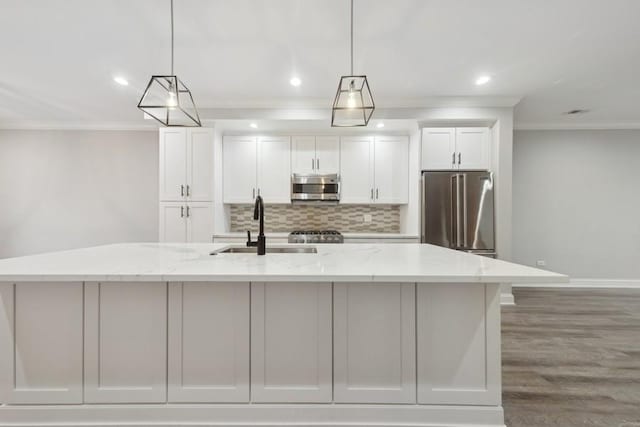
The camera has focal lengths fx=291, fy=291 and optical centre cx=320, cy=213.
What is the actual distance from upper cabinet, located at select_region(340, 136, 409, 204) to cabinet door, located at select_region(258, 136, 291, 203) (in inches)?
32.2

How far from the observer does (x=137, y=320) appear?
4.99 ft

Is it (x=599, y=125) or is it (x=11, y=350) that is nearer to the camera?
(x=11, y=350)

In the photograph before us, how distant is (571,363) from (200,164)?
4419 mm

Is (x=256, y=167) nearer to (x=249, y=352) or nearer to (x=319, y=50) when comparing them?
(x=319, y=50)

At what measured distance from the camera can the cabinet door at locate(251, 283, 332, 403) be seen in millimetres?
1538

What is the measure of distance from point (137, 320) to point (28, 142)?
5.30m

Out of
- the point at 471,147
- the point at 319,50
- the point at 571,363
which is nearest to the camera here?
the point at 571,363

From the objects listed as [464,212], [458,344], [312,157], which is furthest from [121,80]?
[464,212]

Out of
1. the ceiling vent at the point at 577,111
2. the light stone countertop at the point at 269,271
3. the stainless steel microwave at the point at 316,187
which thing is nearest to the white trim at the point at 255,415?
the light stone countertop at the point at 269,271

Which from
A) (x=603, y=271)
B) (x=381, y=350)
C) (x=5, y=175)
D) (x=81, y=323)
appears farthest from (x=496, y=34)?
(x=5, y=175)

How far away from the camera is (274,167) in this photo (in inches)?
170

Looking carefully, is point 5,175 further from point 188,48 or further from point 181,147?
point 188,48

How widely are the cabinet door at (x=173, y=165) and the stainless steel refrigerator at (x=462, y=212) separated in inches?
132

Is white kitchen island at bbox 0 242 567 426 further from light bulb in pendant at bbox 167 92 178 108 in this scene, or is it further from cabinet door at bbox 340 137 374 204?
cabinet door at bbox 340 137 374 204
